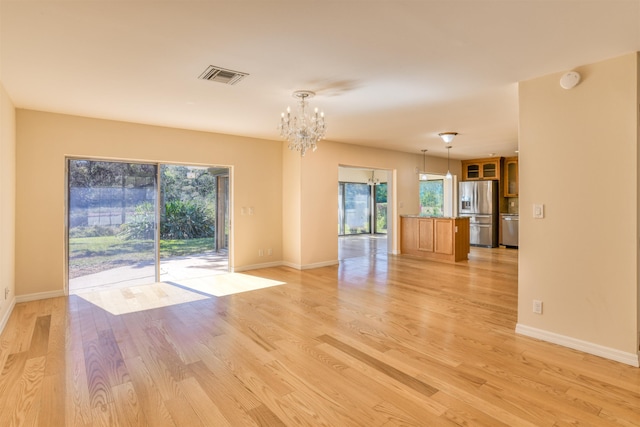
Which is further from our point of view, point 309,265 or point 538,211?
point 309,265

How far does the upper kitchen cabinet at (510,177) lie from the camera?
919 cm

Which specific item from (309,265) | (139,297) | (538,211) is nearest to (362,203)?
(309,265)

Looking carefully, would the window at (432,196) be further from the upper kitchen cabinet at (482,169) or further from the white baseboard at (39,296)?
the white baseboard at (39,296)

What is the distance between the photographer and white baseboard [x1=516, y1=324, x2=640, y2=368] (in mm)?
2670

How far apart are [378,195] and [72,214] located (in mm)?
10548

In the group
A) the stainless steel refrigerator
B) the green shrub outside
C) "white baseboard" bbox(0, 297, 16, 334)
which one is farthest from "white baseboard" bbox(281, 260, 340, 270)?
the stainless steel refrigerator

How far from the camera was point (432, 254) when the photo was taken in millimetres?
7484

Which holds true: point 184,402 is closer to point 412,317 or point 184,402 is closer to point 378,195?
point 412,317

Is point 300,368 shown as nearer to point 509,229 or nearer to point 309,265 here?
point 309,265

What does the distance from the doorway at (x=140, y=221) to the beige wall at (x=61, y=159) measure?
0.21 metres

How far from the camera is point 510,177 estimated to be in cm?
931

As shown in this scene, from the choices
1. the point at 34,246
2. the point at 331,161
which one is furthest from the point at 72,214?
the point at 331,161

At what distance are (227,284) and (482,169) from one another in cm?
784

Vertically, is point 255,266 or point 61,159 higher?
point 61,159
